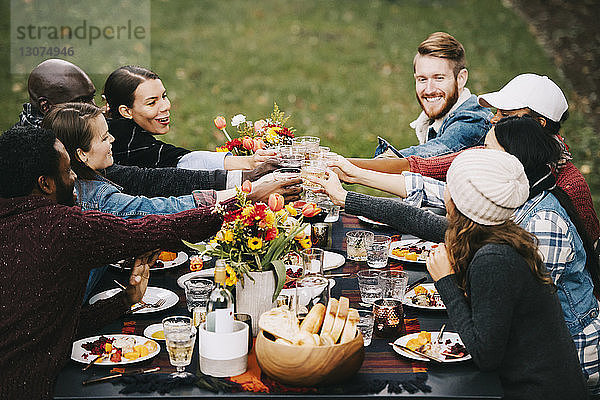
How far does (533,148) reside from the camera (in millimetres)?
3174

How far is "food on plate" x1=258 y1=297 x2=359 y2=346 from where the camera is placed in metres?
2.45

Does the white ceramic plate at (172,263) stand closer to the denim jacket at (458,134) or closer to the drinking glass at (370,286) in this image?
the drinking glass at (370,286)

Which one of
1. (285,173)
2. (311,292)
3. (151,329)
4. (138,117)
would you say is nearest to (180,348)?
(151,329)

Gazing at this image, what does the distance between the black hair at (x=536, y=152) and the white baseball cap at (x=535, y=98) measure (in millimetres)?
449

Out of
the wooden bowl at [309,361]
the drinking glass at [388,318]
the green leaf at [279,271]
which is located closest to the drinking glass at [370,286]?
the drinking glass at [388,318]

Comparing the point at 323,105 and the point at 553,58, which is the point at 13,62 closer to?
the point at 323,105

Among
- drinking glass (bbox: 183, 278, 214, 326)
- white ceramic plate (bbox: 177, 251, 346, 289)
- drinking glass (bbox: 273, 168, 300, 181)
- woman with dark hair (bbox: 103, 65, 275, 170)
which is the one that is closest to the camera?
drinking glass (bbox: 183, 278, 214, 326)

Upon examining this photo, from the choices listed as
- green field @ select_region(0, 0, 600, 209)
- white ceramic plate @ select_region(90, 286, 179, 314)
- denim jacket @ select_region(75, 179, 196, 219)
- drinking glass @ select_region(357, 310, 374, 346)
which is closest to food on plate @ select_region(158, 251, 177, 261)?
denim jacket @ select_region(75, 179, 196, 219)

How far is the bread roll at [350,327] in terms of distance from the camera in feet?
8.13

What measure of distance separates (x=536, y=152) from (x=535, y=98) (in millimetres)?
676

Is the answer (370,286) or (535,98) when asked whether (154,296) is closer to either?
(370,286)

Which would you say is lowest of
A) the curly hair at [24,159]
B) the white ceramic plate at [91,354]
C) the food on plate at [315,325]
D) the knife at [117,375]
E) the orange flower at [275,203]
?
the knife at [117,375]

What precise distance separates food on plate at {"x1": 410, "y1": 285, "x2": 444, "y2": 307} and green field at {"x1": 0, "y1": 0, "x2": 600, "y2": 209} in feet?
18.2

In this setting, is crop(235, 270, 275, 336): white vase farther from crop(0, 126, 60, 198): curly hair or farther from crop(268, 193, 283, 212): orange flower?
crop(0, 126, 60, 198): curly hair
